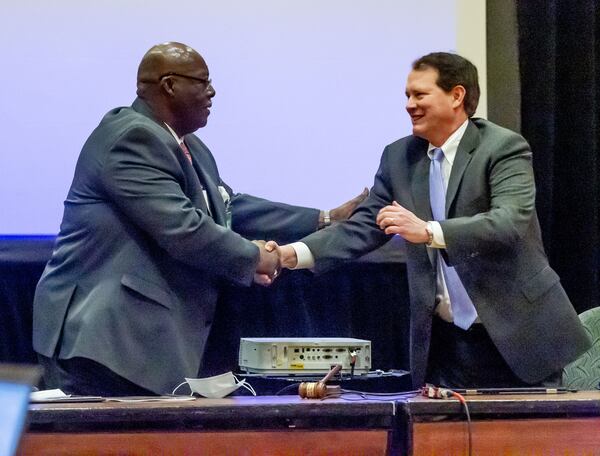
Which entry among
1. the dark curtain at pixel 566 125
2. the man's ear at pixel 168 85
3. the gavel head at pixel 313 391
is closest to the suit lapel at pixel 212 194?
the man's ear at pixel 168 85

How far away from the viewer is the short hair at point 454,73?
9.62ft

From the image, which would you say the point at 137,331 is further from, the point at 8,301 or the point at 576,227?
the point at 576,227

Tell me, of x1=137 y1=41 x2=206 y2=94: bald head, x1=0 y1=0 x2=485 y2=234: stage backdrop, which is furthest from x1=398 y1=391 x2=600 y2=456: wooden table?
x1=0 y1=0 x2=485 y2=234: stage backdrop

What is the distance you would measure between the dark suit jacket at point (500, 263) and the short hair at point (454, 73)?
0.12 meters

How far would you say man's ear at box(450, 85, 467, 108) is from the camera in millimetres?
2924

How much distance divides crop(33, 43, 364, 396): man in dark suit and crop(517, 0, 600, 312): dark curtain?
1.38 metres

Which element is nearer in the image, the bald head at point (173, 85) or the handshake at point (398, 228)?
the handshake at point (398, 228)

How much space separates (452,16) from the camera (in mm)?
3639

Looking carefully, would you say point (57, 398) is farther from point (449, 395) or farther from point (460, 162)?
point (460, 162)

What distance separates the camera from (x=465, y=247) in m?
2.58

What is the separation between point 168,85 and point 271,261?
1.95 feet

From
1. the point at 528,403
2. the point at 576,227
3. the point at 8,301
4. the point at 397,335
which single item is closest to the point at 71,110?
the point at 8,301

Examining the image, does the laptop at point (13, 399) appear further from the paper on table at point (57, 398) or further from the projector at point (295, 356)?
the projector at point (295, 356)

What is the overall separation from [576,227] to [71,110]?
191 centimetres
